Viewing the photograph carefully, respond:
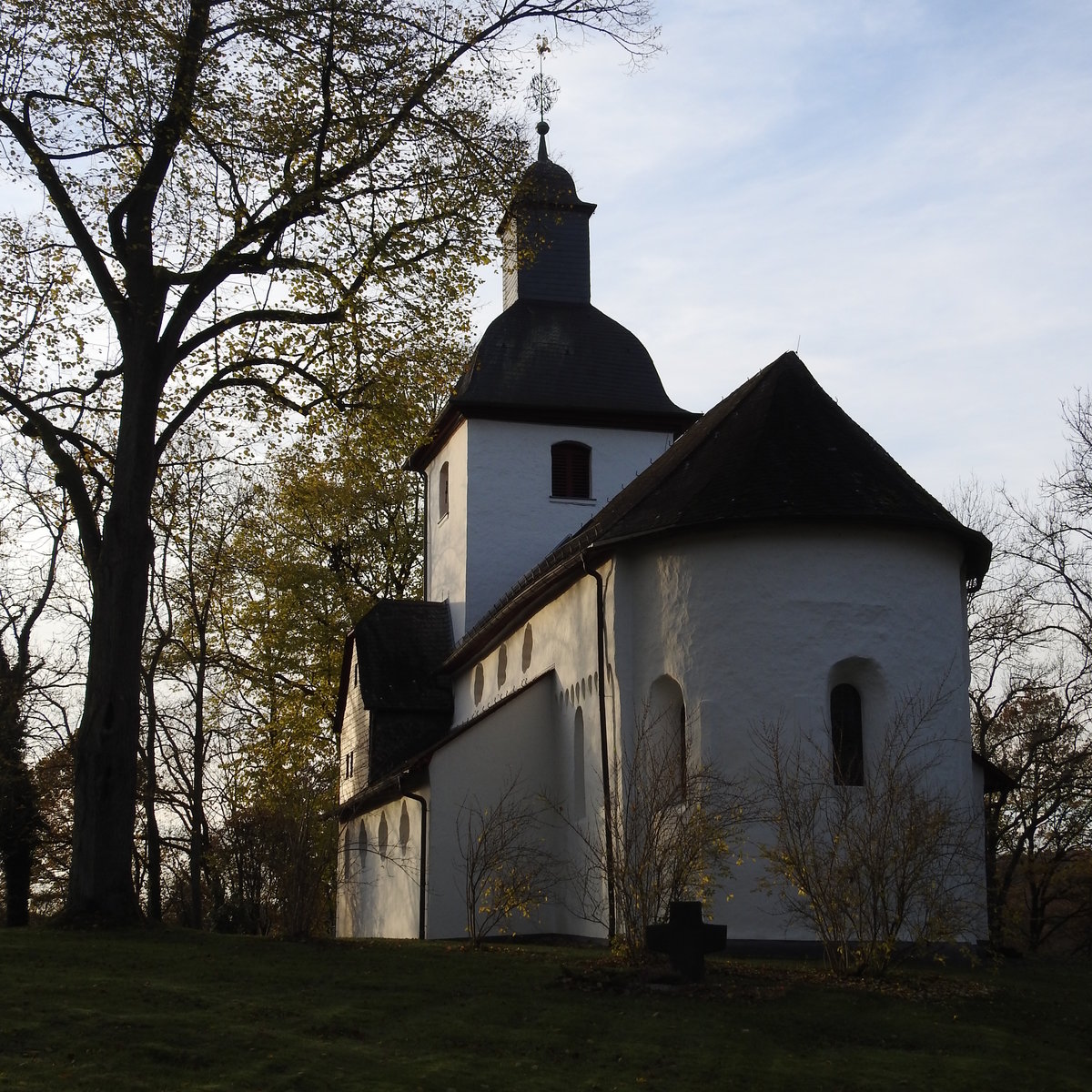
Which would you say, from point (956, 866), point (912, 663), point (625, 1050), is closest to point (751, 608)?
point (912, 663)

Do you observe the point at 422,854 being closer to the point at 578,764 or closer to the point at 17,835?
the point at 578,764

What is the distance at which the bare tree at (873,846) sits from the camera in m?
14.0

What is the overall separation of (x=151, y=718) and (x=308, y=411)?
17.0 meters

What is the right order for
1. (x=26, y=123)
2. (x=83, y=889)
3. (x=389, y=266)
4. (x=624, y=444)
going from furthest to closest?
(x=624, y=444) → (x=389, y=266) → (x=26, y=123) → (x=83, y=889)

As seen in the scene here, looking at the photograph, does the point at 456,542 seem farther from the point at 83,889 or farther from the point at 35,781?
the point at 83,889

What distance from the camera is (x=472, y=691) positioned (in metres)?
27.3

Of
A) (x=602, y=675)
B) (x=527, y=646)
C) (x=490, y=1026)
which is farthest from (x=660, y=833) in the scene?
(x=527, y=646)

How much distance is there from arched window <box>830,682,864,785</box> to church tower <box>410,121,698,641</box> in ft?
39.5

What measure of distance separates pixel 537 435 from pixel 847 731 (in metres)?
13.2

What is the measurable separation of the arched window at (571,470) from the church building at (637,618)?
0.04 m

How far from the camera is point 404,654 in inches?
1185

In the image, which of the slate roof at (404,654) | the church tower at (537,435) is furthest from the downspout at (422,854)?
the church tower at (537,435)

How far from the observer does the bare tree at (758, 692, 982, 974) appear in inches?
550

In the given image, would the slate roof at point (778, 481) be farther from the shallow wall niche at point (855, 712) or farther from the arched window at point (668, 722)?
the arched window at point (668, 722)
